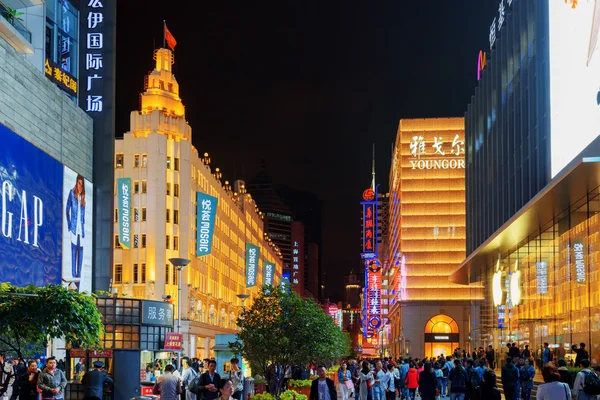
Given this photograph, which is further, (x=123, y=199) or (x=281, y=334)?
(x=123, y=199)

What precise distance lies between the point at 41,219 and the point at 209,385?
23.9 meters

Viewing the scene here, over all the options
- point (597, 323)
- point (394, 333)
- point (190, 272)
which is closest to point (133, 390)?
point (597, 323)

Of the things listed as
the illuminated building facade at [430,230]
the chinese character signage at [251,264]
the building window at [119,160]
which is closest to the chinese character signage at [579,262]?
the building window at [119,160]

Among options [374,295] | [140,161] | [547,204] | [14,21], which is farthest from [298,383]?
[374,295]

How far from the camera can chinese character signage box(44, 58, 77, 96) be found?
46.8 meters

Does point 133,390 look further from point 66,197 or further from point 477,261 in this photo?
point 477,261

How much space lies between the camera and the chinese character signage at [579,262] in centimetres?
3176

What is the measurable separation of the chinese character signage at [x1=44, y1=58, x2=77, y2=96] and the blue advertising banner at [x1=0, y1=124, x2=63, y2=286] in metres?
5.46

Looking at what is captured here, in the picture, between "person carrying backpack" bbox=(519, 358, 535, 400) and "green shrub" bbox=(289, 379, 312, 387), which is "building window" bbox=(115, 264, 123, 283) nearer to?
"green shrub" bbox=(289, 379, 312, 387)

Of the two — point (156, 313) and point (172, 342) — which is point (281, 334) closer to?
point (172, 342)

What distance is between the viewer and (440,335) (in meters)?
106

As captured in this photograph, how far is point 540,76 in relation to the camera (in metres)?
36.1

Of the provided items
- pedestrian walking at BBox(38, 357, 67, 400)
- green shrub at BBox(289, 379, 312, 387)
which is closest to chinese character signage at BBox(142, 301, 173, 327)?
green shrub at BBox(289, 379, 312, 387)

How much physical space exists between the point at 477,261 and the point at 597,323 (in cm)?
2505
